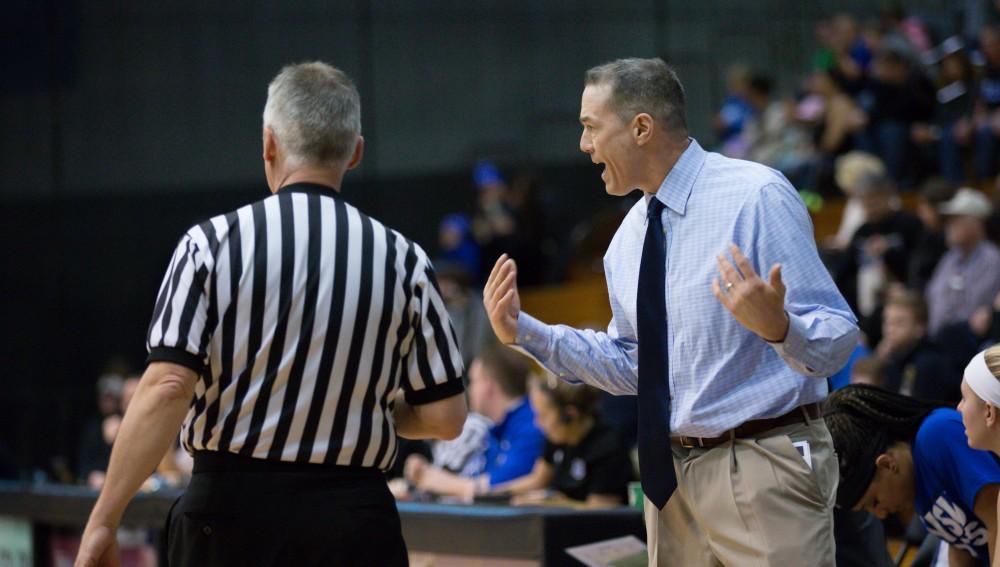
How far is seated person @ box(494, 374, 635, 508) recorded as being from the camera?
19.8 feet

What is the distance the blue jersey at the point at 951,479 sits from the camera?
12.3ft

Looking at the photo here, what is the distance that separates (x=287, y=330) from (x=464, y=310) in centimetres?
787

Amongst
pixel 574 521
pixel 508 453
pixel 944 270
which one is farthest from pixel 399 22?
pixel 574 521

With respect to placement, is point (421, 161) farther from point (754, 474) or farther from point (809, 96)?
point (754, 474)

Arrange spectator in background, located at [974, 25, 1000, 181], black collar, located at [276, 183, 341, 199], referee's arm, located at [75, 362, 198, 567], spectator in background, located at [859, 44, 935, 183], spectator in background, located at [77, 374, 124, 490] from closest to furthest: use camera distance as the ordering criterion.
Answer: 1. referee's arm, located at [75, 362, 198, 567]
2. black collar, located at [276, 183, 341, 199]
3. spectator in background, located at [77, 374, 124, 490]
4. spectator in background, located at [974, 25, 1000, 181]
5. spectator in background, located at [859, 44, 935, 183]

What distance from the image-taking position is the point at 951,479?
12.5 ft

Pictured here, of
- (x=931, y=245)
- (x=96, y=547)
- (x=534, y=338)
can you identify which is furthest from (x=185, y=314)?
(x=931, y=245)

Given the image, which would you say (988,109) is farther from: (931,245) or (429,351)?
(429,351)

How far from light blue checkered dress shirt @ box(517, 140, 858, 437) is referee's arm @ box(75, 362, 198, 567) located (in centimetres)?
83

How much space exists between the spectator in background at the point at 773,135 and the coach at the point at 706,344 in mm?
9071

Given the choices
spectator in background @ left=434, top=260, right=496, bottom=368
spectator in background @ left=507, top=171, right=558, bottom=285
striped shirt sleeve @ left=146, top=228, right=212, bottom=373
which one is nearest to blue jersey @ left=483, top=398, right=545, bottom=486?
spectator in background @ left=434, top=260, right=496, bottom=368

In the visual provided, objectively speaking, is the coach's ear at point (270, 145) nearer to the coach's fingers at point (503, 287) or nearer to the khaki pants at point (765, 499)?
the coach's fingers at point (503, 287)

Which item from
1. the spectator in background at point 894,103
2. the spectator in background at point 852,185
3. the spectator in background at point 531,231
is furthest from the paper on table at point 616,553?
the spectator in background at point 531,231

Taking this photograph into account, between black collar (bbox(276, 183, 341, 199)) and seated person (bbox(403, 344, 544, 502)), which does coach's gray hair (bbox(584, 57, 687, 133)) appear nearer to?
black collar (bbox(276, 183, 341, 199))
